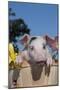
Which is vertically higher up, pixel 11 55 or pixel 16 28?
pixel 16 28

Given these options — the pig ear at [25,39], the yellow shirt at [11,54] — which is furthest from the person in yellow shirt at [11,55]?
the pig ear at [25,39]

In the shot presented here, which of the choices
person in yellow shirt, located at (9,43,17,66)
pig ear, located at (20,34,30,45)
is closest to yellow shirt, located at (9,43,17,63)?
person in yellow shirt, located at (9,43,17,66)

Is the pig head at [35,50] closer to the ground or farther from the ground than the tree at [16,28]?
closer to the ground

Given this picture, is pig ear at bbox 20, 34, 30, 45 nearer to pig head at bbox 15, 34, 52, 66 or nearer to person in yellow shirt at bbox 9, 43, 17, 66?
pig head at bbox 15, 34, 52, 66

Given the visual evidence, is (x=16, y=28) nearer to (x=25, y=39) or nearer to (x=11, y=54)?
(x=25, y=39)

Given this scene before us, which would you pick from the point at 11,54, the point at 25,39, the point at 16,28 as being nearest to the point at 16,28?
A: the point at 16,28

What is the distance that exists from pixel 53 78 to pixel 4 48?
588 millimetres

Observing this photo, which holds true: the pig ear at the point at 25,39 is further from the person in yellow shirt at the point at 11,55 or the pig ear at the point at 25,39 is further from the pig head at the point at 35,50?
the person in yellow shirt at the point at 11,55

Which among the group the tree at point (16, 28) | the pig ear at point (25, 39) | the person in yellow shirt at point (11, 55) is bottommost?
the person in yellow shirt at point (11, 55)

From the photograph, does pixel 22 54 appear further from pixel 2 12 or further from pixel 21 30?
pixel 2 12

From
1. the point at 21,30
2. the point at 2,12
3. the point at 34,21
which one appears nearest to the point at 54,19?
the point at 34,21

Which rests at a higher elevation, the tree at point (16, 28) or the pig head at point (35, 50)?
the tree at point (16, 28)

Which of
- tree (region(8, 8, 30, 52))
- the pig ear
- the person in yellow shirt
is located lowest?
the person in yellow shirt

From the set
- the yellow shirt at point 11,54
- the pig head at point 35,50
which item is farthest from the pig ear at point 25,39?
the yellow shirt at point 11,54
